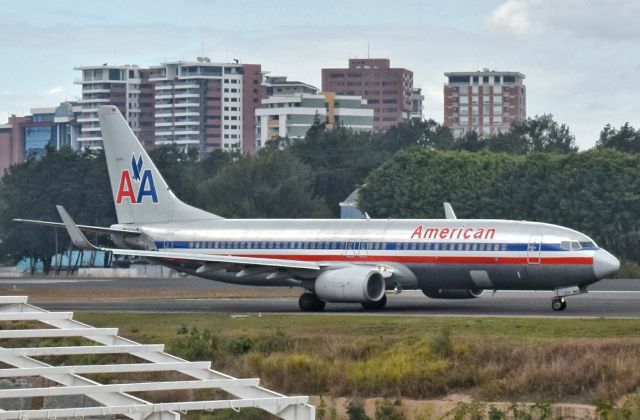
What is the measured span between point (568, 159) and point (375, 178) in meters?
19.0

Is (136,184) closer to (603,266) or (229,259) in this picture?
(229,259)

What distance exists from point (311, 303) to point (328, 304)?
4433mm

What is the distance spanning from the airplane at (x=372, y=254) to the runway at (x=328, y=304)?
1035 millimetres

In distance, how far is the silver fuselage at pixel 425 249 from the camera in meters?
53.4

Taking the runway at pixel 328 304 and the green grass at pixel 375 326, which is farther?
the runway at pixel 328 304

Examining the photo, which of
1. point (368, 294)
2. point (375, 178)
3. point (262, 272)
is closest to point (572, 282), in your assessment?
point (368, 294)

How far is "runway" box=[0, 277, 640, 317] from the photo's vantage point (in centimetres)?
5478

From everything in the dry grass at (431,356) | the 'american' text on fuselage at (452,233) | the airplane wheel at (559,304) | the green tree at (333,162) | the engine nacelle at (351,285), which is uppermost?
the green tree at (333,162)

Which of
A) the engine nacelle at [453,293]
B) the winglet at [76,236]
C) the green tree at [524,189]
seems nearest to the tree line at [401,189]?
the green tree at [524,189]

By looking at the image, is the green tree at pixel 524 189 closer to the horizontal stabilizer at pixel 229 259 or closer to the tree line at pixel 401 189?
the tree line at pixel 401 189

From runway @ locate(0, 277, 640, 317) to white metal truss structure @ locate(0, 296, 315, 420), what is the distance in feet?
85.7

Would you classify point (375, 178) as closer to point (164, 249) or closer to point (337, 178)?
point (337, 178)

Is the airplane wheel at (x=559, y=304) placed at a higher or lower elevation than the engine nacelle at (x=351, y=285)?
lower

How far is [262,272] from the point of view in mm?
56969
